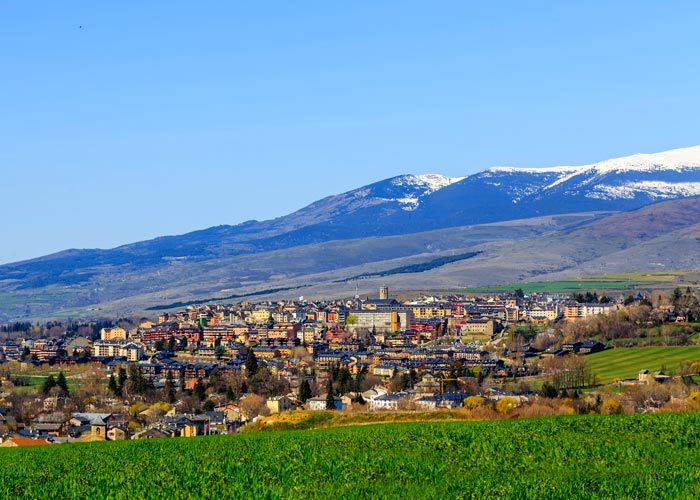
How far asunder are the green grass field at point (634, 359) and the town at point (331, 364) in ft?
4.63

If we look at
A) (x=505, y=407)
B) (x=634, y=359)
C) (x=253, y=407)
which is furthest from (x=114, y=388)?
(x=505, y=407)

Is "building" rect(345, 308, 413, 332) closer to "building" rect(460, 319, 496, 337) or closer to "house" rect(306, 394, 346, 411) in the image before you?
"building" rect(460, 319, 496, 337)

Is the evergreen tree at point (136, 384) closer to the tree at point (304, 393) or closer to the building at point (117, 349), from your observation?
the tree at point (304, 393)

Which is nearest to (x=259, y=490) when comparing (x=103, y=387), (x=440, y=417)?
(x=440, y=417)

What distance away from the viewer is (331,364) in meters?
108

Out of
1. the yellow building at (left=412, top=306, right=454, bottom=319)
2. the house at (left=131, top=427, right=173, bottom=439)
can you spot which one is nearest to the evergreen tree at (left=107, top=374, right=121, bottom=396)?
the house at (left=131, top=427, right=173, bottom=439)

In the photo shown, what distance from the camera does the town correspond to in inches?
2635

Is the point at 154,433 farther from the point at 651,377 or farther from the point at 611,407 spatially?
the point at 651,377

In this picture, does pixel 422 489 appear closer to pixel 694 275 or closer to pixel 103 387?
pixel 103 387

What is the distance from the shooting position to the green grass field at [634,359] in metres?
80.1

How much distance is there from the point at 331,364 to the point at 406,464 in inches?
3380

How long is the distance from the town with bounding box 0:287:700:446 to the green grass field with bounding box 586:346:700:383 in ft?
4.63

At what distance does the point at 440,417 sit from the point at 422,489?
21237mm

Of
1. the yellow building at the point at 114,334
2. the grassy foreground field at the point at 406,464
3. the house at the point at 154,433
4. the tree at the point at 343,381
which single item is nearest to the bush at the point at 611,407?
the grassy foreground field at the point at 406,464
